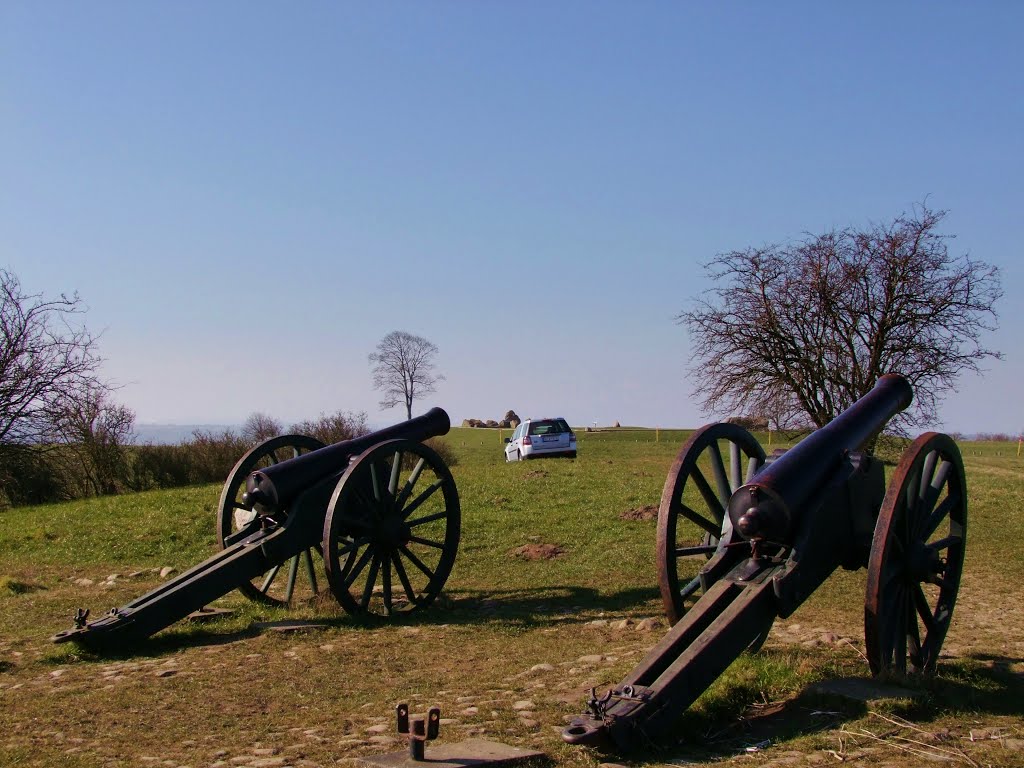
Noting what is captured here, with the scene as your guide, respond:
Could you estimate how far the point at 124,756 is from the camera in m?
5.62

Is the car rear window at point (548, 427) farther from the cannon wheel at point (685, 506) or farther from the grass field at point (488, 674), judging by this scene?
the cannon wheel at point (685, 506)

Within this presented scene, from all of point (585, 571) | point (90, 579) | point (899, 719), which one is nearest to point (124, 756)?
point (899, 719)

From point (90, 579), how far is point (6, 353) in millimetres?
9755

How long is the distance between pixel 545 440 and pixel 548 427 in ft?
1.96

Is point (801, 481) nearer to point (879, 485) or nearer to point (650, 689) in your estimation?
point (879, 485)

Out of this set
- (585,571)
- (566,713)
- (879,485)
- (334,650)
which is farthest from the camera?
(585,571)

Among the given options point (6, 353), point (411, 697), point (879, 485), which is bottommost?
point (411, 697)

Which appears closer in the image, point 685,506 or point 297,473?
point 685,506

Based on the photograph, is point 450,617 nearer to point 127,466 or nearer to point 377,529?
point 377,529

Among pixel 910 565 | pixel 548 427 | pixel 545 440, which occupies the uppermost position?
pixel 548 427

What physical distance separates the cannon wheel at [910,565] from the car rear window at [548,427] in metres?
25.1

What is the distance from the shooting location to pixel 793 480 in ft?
21.9

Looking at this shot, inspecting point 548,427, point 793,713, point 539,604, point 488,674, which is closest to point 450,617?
point 539,604

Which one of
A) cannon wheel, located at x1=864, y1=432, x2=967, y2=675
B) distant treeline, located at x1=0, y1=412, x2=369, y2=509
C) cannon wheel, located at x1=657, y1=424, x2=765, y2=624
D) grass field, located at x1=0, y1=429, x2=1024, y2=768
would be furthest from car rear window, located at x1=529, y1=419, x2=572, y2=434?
cannon wheel, located at x1=864, y1=432, x2=967, y2=675
